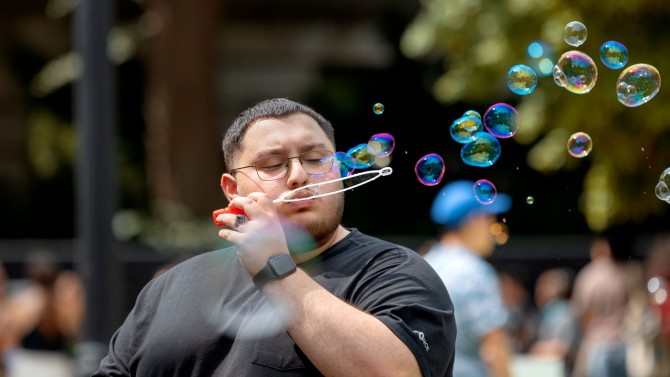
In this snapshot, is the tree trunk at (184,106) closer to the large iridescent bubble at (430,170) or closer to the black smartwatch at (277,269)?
the large iridescent bubble at (430,170)

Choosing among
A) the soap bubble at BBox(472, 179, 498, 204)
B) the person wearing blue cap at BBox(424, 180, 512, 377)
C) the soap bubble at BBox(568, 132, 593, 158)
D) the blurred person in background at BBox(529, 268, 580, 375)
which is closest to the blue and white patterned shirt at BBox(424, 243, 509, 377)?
the person wearing blue cap at BBox(424, 180, 512, 377)

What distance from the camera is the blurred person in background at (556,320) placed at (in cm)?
849

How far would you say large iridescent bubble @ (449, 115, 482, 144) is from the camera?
3812 millimetres

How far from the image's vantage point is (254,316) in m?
2.84

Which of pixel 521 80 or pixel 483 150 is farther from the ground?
pixel 521 80

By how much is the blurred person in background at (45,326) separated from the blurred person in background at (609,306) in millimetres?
3884

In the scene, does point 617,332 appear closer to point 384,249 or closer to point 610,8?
point 610,8

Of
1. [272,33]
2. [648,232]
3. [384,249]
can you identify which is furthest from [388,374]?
[272,33]

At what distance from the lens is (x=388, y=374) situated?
8.54ft

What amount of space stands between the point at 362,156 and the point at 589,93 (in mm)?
5982

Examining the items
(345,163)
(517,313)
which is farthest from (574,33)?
(517,313)

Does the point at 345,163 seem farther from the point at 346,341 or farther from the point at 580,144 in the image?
the point at 580,144

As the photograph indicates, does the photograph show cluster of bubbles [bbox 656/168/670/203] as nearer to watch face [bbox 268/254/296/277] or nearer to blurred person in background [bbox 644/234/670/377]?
watch face [bbox 268/254/296/277]

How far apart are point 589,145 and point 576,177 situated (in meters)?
12.0
